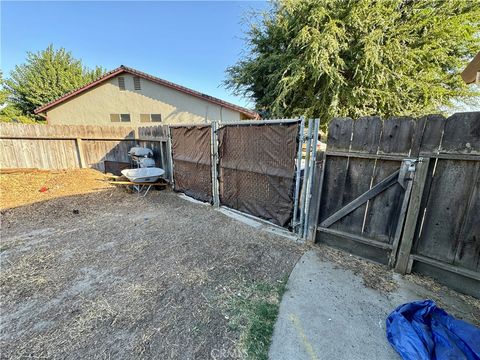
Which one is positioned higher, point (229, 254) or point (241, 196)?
point (241, 196)

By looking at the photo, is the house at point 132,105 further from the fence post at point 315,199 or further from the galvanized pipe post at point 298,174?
the fence post at point 315,199

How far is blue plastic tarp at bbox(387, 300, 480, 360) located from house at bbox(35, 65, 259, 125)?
10543 mm

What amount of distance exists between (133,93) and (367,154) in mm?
12782

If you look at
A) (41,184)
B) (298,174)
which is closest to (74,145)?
(41,184)

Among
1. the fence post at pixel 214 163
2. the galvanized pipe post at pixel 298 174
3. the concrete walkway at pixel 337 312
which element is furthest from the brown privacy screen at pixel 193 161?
the concrete walkway at pixel 337 312

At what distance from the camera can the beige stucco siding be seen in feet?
37.4

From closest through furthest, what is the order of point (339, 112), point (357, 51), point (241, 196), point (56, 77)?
1. point (241, 196)
2. point (357, 51)
3. point (339, 112)
4. point (56, 77)

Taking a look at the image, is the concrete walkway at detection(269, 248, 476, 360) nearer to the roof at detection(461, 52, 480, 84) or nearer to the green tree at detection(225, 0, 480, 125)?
the roof at detection(461, 52, 480, 84)

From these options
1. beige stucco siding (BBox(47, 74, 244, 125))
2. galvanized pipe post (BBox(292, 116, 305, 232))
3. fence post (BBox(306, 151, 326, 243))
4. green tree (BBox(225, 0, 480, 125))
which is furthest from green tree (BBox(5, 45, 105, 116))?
fence post (BBox(306, 151, 326, 243))

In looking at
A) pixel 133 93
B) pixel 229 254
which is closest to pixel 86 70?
pixel 133 93

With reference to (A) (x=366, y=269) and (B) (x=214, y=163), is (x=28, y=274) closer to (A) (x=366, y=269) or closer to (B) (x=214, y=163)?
(B) (x=214, y=163)

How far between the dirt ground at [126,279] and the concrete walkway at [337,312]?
37 cm

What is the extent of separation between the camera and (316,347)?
166 centimetres

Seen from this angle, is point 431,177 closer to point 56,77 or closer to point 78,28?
point 78,28
